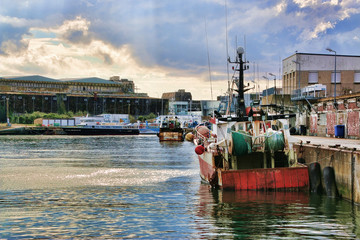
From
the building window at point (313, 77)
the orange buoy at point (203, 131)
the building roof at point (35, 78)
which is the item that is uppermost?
the building roof at point (35, 78)

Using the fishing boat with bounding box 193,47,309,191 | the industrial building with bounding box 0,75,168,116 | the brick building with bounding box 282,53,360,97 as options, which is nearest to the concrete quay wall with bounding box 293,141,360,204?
the fishing boat with bounding box 193,47,309,191

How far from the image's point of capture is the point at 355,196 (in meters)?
19.3

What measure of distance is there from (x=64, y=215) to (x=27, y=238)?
366 centimetres

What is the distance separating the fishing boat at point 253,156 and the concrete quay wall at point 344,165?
3.91 ft

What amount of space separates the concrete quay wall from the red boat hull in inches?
52.1

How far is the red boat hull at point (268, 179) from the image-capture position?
864 inches

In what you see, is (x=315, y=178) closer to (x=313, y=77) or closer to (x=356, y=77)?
(x=313, y=77)

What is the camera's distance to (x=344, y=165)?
20.3m

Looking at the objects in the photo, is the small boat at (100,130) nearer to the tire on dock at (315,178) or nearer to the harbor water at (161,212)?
the harbor water at (161,212)

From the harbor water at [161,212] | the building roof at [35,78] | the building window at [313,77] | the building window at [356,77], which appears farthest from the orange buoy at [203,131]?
the building roof at [35,78]

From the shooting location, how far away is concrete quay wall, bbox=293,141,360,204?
19.1 metres

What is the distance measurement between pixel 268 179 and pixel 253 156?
114 inches

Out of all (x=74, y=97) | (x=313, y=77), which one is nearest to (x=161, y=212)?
(x=313, y=77)

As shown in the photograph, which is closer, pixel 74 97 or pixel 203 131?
pixel 203 131
